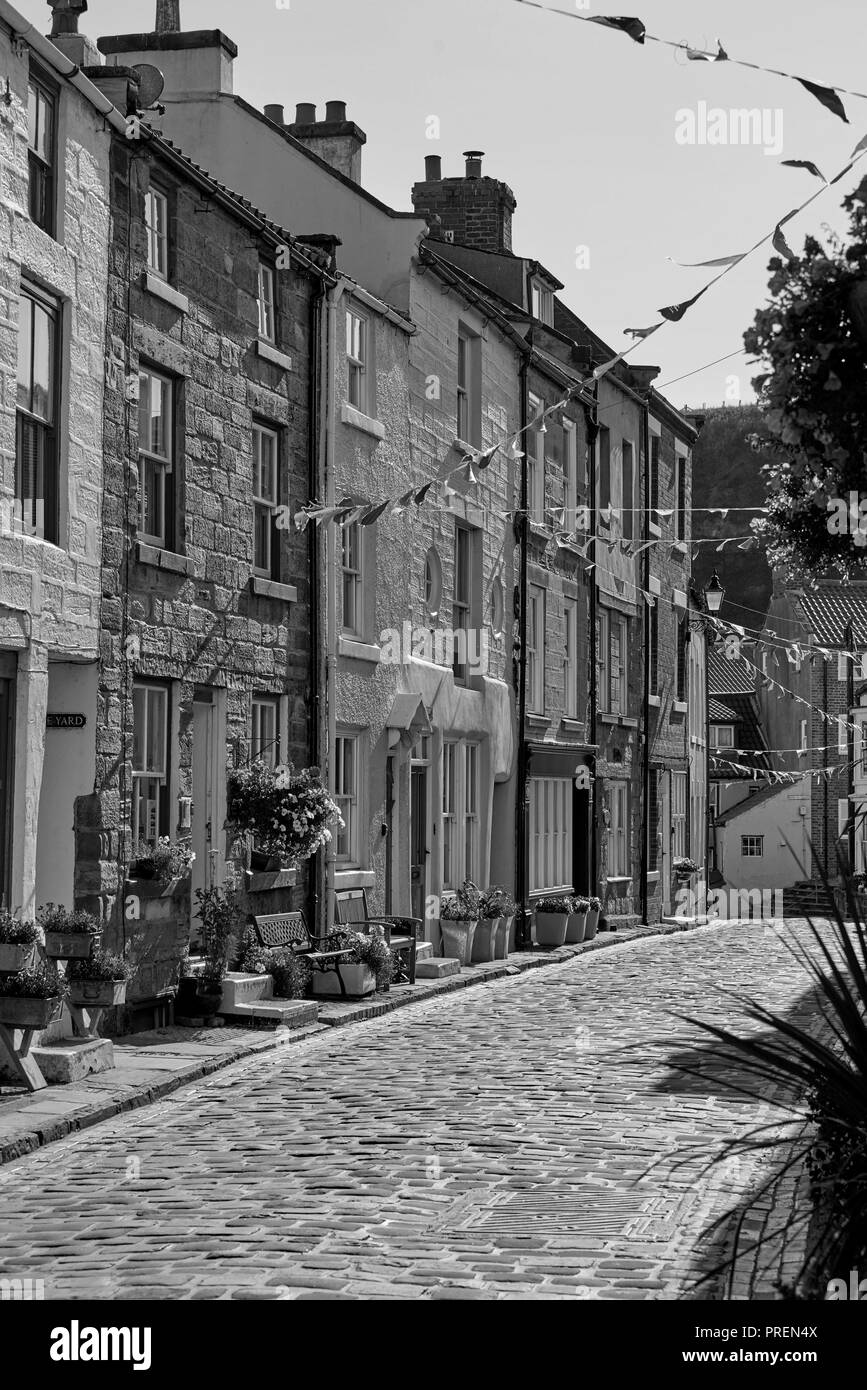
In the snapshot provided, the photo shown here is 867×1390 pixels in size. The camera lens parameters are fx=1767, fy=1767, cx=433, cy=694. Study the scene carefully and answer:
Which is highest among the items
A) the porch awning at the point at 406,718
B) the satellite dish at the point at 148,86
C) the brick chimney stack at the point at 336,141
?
the brick chimney stack at the point at 336,141

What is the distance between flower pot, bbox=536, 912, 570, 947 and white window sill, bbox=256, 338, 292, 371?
34.8ft

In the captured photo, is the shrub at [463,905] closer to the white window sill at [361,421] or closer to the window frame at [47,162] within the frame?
the white window sill at [361,421]

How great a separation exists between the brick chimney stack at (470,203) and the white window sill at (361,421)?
34.0 feet

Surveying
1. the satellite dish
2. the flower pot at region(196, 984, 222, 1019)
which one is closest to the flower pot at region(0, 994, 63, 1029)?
the flower pot at region(196, 984, 222, 1019)

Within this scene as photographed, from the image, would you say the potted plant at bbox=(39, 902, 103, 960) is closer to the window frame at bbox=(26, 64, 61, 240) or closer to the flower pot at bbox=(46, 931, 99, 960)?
the flower pot at bbox=(46, 931, 99, 960)

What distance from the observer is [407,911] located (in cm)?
2103

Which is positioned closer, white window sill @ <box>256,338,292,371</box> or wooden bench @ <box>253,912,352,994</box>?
wooden bench @ <box>253,912,352,994</box>

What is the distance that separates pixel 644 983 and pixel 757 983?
1275 millimetres

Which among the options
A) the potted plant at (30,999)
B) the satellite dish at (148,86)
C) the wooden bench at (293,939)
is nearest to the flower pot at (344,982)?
the wooden bench at (293,939)

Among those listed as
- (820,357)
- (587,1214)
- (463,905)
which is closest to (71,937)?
(587,1214)

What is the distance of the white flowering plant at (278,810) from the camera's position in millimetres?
15961

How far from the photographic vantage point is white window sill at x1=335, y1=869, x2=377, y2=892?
18922 millimetres

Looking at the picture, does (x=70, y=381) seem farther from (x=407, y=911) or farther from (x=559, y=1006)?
(x=407, y=911)

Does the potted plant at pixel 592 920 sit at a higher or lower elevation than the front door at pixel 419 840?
lower
